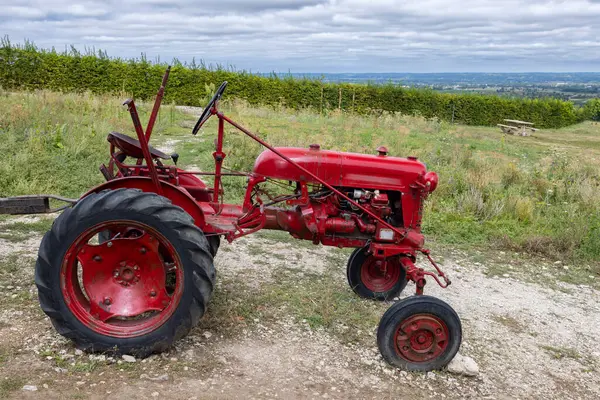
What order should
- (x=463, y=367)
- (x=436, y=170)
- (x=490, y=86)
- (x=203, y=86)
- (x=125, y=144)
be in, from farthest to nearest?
(x=490, y=86) < (x=203, y=86) < (x=436, y=170) < (x=125, y=144) < (x=463, y=367)

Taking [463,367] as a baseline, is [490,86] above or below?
above

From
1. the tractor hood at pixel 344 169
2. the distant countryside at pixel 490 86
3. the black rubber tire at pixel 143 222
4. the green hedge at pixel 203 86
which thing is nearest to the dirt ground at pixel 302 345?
the black rubber tire at pixel 143 222

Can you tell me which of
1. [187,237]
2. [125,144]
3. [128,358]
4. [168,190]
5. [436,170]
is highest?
[125,144]

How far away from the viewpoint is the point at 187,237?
11.8 feet

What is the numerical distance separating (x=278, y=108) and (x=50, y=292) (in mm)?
18069

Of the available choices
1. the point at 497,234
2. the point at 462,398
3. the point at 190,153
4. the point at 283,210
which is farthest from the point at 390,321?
the point at 190,153

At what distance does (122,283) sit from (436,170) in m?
7.46

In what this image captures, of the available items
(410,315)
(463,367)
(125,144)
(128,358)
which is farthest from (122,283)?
(463,367)

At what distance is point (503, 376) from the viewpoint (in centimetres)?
400

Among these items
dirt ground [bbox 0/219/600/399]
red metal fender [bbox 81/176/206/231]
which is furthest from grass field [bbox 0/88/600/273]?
red metal fender [bbox 81/176/206/231]

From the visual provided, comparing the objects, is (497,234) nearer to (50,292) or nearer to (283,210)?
(283,210)

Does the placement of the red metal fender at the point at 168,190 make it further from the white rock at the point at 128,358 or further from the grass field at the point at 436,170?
the grass field at the point at 436,170

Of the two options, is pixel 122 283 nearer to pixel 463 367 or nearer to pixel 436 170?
pixel 463 367

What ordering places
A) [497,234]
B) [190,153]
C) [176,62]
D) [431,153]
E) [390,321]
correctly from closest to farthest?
1. [390,321]
2. [497,234]
3. [190,153]
4. [431,153]
5. [176,62]
